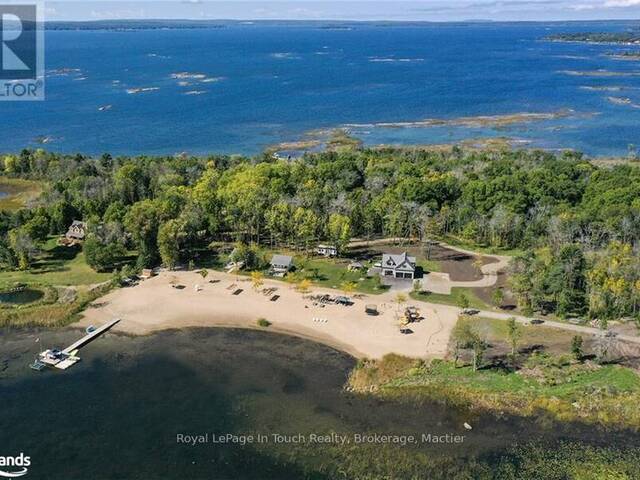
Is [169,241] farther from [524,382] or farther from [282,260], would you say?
[524,382]

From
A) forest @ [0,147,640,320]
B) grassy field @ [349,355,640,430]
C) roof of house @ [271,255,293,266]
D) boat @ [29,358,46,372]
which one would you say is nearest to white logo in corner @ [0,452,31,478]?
boat @ [29,358,46,372]

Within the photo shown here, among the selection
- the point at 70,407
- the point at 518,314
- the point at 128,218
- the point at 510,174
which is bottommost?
the point at 70,407

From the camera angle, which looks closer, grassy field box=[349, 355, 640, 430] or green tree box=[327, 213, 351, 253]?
grassy field box=[349, 355, 640, 430]

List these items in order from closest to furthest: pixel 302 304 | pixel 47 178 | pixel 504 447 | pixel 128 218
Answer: pixel 504 447, pixel 302 304, pixel 128 218, pixel 47 178

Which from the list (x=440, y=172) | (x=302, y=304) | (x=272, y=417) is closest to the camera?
(x=272, y=417)

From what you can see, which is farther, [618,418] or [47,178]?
[47,178]

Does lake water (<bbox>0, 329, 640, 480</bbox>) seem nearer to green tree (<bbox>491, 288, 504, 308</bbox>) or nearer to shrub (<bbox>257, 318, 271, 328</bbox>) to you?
shrub (<bbox>257, 318, 271, 328</bbox>)

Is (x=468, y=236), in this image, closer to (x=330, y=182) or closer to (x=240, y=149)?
(x=330, y=182)

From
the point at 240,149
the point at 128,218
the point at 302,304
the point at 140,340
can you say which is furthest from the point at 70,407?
the point at 240,149
